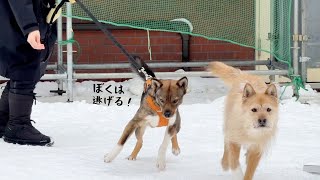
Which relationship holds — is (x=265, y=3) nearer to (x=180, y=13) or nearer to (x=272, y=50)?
(x=272, y=50)

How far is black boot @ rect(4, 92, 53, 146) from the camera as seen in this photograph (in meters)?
5.09

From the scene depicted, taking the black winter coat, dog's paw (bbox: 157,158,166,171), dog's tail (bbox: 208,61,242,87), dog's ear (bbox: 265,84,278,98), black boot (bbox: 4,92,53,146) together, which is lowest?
dog's paw (bbox: 157,158,166,171)

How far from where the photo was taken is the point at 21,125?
515 centimetres

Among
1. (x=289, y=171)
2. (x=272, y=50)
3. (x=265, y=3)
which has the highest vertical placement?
(x=265, y=3)

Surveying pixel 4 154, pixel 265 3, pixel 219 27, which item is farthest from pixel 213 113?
pixel 4 154

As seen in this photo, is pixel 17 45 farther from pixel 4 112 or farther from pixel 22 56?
pixel 4 112

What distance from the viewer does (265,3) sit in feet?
28.1

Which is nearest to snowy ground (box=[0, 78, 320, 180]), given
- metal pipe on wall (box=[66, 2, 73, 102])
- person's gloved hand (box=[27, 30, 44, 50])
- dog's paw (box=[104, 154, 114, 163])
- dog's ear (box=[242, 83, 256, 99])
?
dog's paw (box=[104, 154, 114, 163])

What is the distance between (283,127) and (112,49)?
12.1ft

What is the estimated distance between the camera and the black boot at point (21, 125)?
5.09m

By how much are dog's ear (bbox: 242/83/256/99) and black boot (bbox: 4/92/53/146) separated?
1902 millimetres

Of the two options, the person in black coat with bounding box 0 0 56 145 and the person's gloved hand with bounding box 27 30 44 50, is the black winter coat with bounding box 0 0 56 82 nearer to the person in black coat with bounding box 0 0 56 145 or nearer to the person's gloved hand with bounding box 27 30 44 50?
the person in black coat with bounding box 0 0 56 145

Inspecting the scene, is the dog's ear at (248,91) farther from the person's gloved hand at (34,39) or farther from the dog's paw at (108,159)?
the person's gloved hand at (34,39)

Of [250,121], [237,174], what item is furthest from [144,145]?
[250,121]
